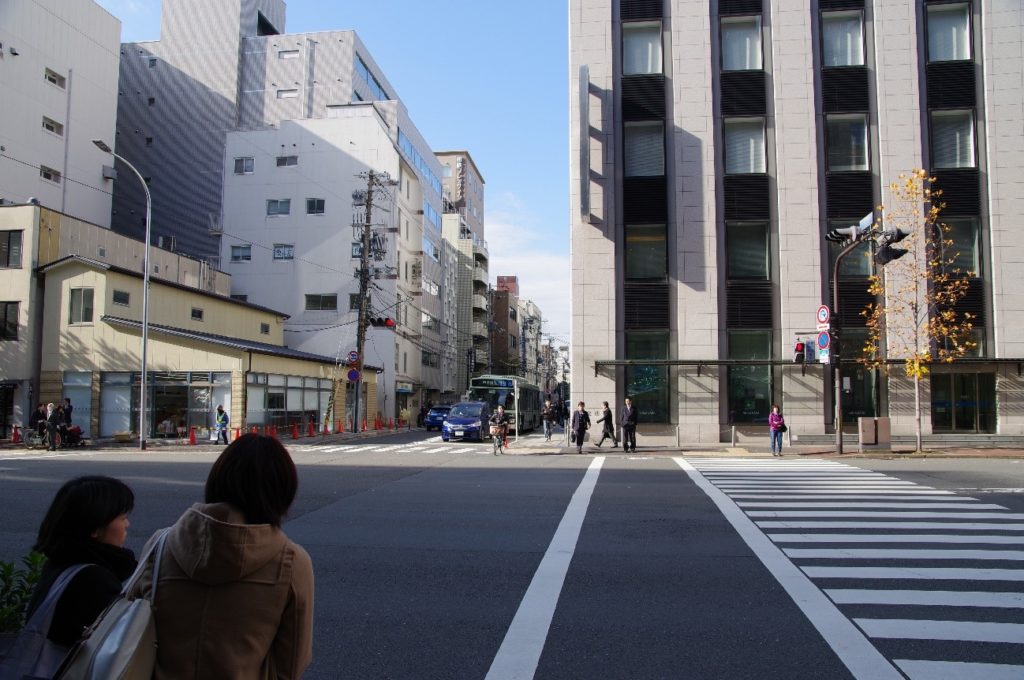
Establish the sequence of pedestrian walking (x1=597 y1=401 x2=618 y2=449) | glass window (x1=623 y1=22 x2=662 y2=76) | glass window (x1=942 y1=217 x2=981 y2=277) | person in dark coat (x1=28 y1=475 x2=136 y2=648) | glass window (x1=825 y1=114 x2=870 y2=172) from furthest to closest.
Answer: glass window (x1=623 y1=22 x2=662 y2=76) → glass window (x1=825 y1=114 x2=870 y2=172) → glass window (x1=942 y1=217 x2=981 y2=277) → pedestrian walking (x1=597 y1=401 x2=618 y2=449) → person in dark coat (x1=28 y1=475 x2=136 y2=648)

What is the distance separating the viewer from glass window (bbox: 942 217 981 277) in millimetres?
28047

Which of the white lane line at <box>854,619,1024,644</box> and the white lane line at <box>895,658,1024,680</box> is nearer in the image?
the white lane line at <box>895,658,1024,680</box>

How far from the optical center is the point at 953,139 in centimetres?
2858

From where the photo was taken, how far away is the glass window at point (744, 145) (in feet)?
96.3

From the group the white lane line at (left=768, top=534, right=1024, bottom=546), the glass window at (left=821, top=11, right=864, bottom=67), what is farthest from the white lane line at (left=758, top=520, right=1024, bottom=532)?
the glass window at (left=821, top=11, right=864, bottom=67)

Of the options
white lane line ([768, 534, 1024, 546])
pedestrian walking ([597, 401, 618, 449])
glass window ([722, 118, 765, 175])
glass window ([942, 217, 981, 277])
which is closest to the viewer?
white lane line ([768, 534, 1024, 546])

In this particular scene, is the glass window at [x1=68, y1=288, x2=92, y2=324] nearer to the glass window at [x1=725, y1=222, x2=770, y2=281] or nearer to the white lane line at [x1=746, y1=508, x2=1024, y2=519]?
the glass window at [x1=725, y1=222, x2=770, y2=281]

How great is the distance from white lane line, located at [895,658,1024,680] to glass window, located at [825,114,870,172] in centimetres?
2669

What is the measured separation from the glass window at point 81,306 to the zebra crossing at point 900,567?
28.2 meters

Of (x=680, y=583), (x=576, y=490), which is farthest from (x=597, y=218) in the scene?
(x=680, y=583)

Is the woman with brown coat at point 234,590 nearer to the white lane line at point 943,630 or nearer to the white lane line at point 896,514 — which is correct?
the white lane line at point 943,630

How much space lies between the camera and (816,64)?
95.8 feet

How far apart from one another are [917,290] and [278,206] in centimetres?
4333

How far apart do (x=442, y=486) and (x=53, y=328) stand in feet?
83.9
